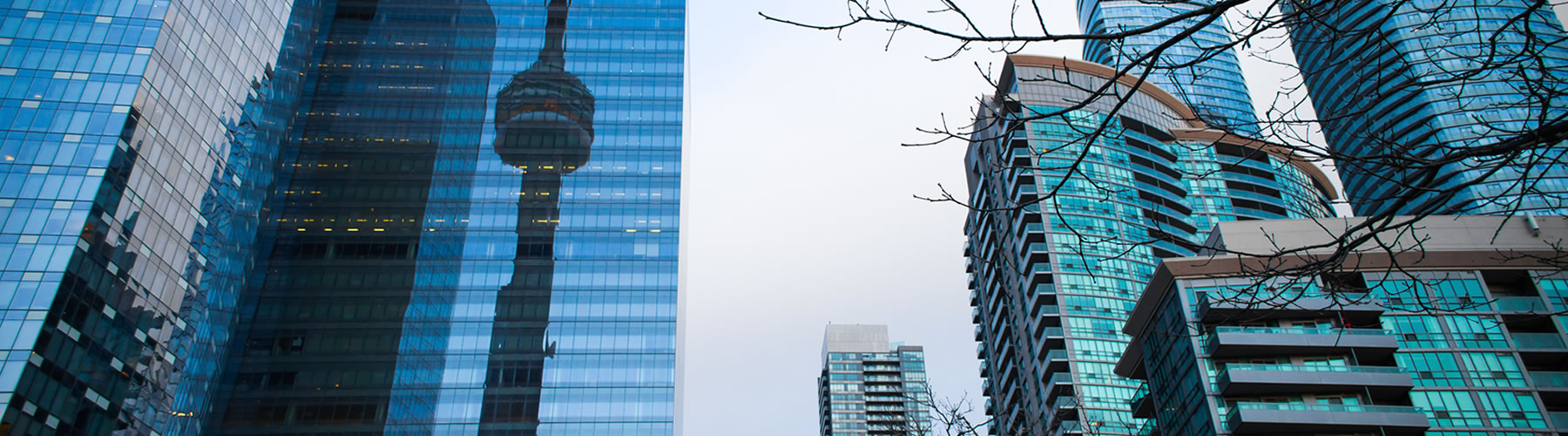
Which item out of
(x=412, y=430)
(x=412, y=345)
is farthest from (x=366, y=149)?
(x=412, y=430)

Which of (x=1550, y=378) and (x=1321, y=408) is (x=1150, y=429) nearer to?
(x=1321, y=408)

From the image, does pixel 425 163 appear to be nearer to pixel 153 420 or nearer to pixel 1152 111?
pixel 153 420

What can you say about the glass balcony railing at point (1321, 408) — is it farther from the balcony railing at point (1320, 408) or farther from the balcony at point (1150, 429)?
the balcony at point (1150, 429)

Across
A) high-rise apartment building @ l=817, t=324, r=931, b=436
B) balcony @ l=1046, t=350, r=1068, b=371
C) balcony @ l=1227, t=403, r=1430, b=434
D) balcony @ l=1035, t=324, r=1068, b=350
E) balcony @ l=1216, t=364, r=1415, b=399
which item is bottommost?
balcony @ l=1227, t=403, r=1430, b=434

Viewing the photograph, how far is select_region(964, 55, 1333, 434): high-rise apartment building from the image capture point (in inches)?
3105

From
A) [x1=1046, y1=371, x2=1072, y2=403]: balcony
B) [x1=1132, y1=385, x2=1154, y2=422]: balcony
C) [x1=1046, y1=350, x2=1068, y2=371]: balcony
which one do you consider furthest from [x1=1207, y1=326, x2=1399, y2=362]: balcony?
[x1=1046, y1=350, x2=1068, y2=371]: balcony

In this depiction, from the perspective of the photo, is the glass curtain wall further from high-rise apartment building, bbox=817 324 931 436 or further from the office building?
Answer: high-rise apartment building, bbox=817 324 931 436

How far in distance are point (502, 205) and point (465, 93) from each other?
1323 centimetres

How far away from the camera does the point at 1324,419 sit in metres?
46.4

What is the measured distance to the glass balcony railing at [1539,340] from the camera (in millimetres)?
47750

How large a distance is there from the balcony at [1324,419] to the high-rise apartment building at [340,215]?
43980 mm

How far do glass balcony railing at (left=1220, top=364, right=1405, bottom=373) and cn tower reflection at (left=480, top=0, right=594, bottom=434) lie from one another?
165 feet

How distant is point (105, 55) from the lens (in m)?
51.5

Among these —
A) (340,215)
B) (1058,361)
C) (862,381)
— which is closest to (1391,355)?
(1058,361)
